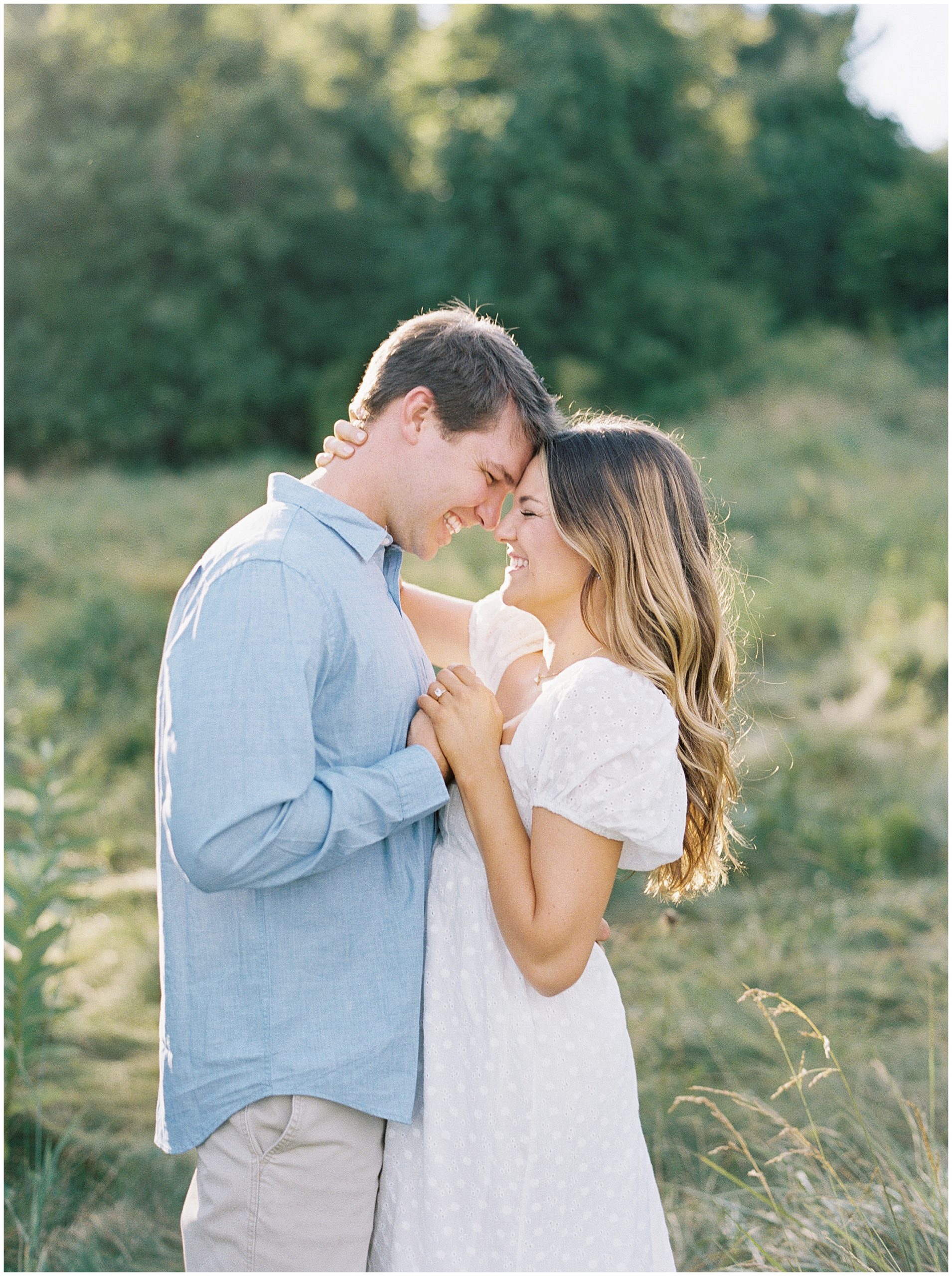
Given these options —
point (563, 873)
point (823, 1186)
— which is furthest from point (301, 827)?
point (823, 1186)

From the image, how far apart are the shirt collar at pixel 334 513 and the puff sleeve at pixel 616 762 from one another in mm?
444

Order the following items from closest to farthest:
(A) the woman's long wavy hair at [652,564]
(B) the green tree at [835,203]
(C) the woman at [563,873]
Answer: (C) the woman at [563,873] < (A) the woman's long wavy hair at [652,564] < (B) the green tree at [835,203]

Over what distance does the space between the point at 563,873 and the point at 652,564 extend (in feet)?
2.02

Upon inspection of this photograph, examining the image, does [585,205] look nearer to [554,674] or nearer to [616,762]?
[554,674]

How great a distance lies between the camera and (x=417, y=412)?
2.12 metres

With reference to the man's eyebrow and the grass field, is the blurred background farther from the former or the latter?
the man's eyebrow

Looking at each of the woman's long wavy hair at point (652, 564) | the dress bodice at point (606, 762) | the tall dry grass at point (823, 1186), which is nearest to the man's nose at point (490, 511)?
the woman's long wavy hair at point (652, 564)

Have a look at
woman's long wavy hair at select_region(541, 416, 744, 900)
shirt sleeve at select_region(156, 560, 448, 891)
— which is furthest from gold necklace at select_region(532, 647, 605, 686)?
shirt sleeve at select_region(156, 560, 448, 891)

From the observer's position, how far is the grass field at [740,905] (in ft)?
10.1

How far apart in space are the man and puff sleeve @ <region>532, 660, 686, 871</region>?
0.22m

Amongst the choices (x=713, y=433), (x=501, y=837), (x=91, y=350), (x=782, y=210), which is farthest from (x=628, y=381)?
(x=501, y=837)

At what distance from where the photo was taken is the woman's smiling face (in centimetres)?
218

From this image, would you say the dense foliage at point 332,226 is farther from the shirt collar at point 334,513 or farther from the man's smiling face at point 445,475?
the shirt collar at point 334,513

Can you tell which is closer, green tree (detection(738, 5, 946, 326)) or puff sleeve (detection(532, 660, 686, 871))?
puff sleeve (detection(532, 660, 686, 871))
